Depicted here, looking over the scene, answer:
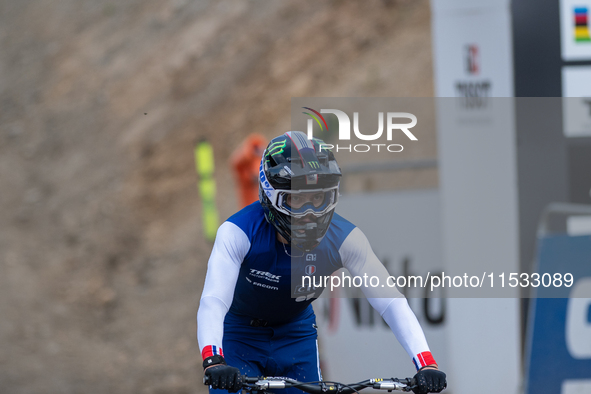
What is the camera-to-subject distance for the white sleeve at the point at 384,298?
3.17 meters

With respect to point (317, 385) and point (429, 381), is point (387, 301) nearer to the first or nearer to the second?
point (429, 381)

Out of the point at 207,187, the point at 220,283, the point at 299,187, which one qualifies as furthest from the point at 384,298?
the point at 207,187

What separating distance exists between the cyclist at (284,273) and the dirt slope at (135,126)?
527 cm

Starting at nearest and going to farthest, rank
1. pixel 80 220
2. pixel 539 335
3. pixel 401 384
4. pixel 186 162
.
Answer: pixel 401 384
pixel 539 335
pixel 80 220
pixel 186 162

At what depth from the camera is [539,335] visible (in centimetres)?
538

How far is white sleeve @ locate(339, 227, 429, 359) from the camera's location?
3.17 metres

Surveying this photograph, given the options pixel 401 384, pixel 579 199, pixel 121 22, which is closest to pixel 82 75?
pixel 121 22

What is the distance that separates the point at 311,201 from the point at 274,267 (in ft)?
1.53

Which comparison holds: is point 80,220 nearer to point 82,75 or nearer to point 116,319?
→ point 116,319

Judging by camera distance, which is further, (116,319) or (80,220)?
(80,220)

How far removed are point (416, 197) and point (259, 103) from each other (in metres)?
8.85

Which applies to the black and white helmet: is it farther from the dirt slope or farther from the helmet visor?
the dirt slope

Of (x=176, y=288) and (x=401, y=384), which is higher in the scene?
(x=401, y=384)

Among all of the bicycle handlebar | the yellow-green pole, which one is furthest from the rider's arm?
the yellow-green pole
